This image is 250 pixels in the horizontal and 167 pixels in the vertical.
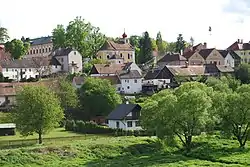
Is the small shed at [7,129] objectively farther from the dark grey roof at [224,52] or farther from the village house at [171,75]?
the dark grey roof at [224,52]

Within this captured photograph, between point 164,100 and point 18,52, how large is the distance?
55270mm

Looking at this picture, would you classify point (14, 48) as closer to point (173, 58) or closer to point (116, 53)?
point (116, 53)

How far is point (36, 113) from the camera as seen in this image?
170ft

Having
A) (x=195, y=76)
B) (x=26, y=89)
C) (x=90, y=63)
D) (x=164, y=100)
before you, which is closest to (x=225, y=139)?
(x=164, y=100)

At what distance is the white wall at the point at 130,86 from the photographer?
8500 cm

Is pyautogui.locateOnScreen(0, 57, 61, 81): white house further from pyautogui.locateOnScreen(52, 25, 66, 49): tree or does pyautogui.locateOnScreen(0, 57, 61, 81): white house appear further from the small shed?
the small shed

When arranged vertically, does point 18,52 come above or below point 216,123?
above

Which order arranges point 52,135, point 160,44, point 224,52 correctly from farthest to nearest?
point 160,44
point 224,52
point 52,135

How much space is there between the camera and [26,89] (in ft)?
179

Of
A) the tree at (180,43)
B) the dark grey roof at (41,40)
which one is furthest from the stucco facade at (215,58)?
the dark grey roof at (41,40)

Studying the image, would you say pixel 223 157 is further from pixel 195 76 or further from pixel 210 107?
pixel 195 76

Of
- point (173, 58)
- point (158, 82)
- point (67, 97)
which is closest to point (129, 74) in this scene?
point (158, 82)

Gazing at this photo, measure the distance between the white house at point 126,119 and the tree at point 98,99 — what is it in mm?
6666

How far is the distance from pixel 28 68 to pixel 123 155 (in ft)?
159
